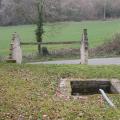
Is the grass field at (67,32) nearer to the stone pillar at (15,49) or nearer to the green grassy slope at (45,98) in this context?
the stone pillar at (15,49)

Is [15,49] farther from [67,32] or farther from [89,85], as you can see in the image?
[67,32]

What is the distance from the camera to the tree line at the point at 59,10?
41844 millimetres

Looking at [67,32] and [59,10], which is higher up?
[59,10]

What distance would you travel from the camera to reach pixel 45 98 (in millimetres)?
11805

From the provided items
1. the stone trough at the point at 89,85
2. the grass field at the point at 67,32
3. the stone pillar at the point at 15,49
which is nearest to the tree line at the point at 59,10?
the grass field at the point at 67,32

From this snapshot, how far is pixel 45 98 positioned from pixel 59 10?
36.0 m

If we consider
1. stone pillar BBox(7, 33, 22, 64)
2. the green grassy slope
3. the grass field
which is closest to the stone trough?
the green grassy slope

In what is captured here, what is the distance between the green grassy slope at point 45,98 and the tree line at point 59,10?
77.8ft

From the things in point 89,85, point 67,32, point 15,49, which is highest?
point 15,49

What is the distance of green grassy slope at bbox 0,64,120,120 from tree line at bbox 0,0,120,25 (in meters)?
23.7

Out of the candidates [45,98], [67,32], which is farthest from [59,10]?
[45,98]

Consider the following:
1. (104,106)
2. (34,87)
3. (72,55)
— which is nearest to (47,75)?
(34,87)

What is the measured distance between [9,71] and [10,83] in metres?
3.00

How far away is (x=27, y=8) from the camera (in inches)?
1636
